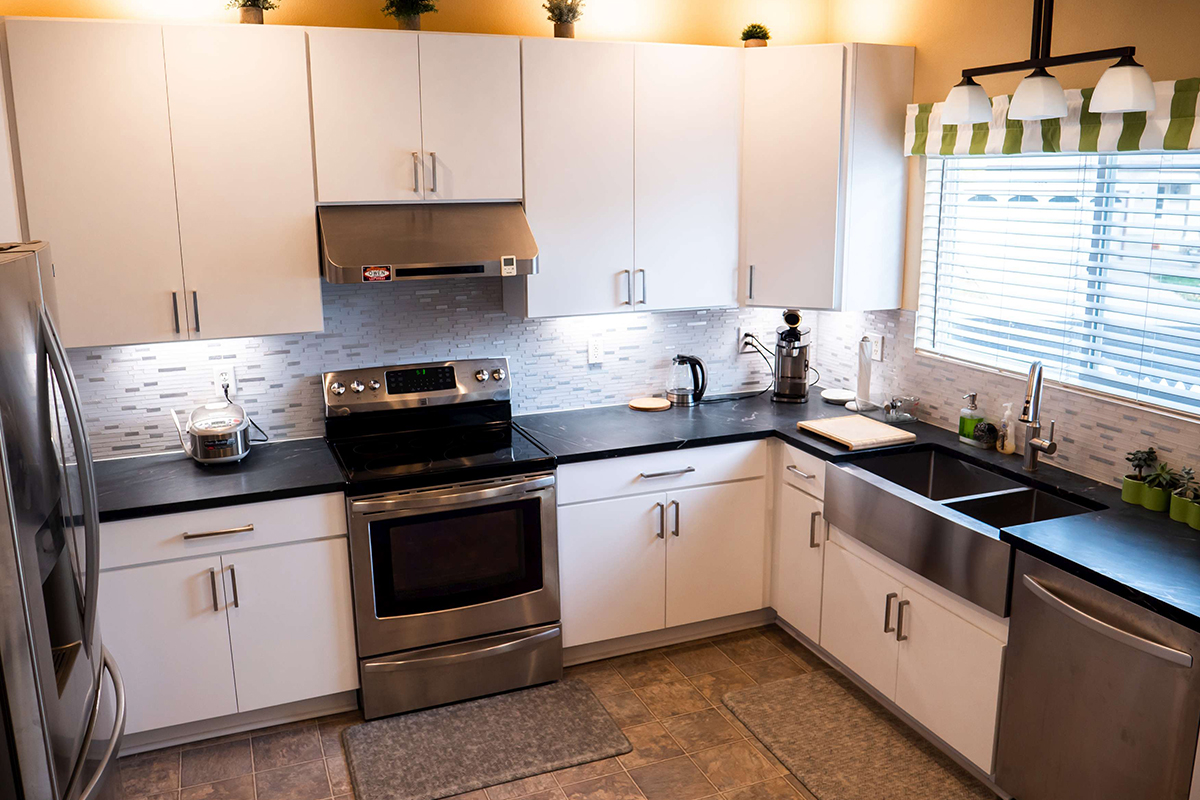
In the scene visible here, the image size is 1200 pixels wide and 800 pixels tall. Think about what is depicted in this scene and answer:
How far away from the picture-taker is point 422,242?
3.24m

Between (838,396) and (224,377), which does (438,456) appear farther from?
(838,396)

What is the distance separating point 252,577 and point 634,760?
4.50 feet

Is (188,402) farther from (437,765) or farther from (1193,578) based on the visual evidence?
(1193,578)

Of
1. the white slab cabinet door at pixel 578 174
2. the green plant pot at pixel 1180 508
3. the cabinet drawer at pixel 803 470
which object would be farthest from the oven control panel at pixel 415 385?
the green plant pot at pixel 1180 508

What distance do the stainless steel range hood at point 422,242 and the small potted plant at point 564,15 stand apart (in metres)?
0.71

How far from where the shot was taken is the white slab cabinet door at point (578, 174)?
134 inches

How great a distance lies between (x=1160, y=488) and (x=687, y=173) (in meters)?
1.96

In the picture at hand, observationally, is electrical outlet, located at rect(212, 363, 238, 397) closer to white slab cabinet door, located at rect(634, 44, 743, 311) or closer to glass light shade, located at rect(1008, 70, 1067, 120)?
white slab cabinet door, located at rect(634, 44, 743, 311)

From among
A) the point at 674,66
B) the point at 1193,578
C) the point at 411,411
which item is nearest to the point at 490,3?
the point at 674,66

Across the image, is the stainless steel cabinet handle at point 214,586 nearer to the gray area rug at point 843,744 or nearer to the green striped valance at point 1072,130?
the gray area rug at point 843,744

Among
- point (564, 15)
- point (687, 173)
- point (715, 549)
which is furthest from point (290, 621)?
point (564, 15)

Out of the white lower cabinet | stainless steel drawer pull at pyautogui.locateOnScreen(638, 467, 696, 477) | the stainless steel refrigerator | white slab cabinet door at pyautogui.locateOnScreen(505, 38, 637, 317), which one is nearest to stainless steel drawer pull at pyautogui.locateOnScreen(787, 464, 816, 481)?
the white lower cabinet

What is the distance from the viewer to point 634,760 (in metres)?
3.06

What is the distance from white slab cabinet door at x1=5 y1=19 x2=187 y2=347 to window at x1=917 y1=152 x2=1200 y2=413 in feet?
9.03
